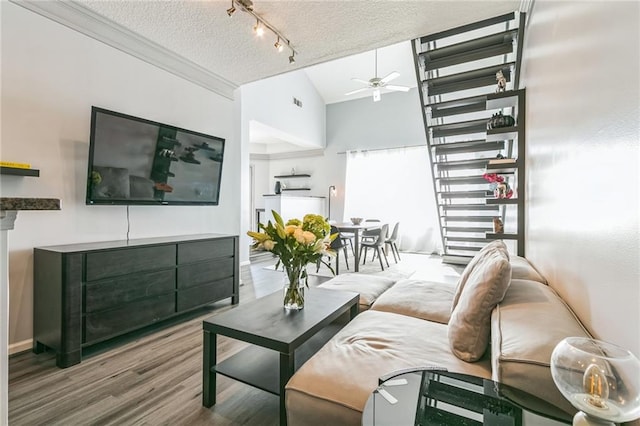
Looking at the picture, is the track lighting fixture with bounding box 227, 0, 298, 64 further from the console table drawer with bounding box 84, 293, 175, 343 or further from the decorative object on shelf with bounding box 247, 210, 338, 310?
the console table drawer with bounding box 84, 293, 175, 343

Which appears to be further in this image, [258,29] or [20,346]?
[258,29]

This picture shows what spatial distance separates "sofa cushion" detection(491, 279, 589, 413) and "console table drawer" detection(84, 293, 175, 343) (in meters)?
2.48

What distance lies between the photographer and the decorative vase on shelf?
1.78 metres

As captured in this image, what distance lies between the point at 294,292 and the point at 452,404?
3.50ft

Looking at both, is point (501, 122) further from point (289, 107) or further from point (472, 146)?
point (289, 107)

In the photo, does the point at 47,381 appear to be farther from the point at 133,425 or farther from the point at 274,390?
the point at 274,390

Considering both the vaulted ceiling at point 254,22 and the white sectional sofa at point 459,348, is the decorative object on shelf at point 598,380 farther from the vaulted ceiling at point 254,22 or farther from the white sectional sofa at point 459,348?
the vaulted ceiling at point 254,22

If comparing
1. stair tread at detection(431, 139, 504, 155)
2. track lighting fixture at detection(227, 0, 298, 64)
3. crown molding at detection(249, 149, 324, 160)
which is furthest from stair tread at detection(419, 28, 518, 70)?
crown molding at detection(249, 149, 324, 160)

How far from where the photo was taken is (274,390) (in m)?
1.42

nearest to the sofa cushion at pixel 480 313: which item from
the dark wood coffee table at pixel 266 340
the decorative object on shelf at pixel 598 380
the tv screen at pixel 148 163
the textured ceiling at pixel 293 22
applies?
the decorative object on shelf at pixel 598 380

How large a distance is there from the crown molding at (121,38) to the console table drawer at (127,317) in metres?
2.33

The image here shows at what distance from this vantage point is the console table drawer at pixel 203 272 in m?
2.79

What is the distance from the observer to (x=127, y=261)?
2355 millimetres

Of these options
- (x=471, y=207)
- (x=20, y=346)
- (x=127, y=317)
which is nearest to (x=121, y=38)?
(x=127, y=317)
